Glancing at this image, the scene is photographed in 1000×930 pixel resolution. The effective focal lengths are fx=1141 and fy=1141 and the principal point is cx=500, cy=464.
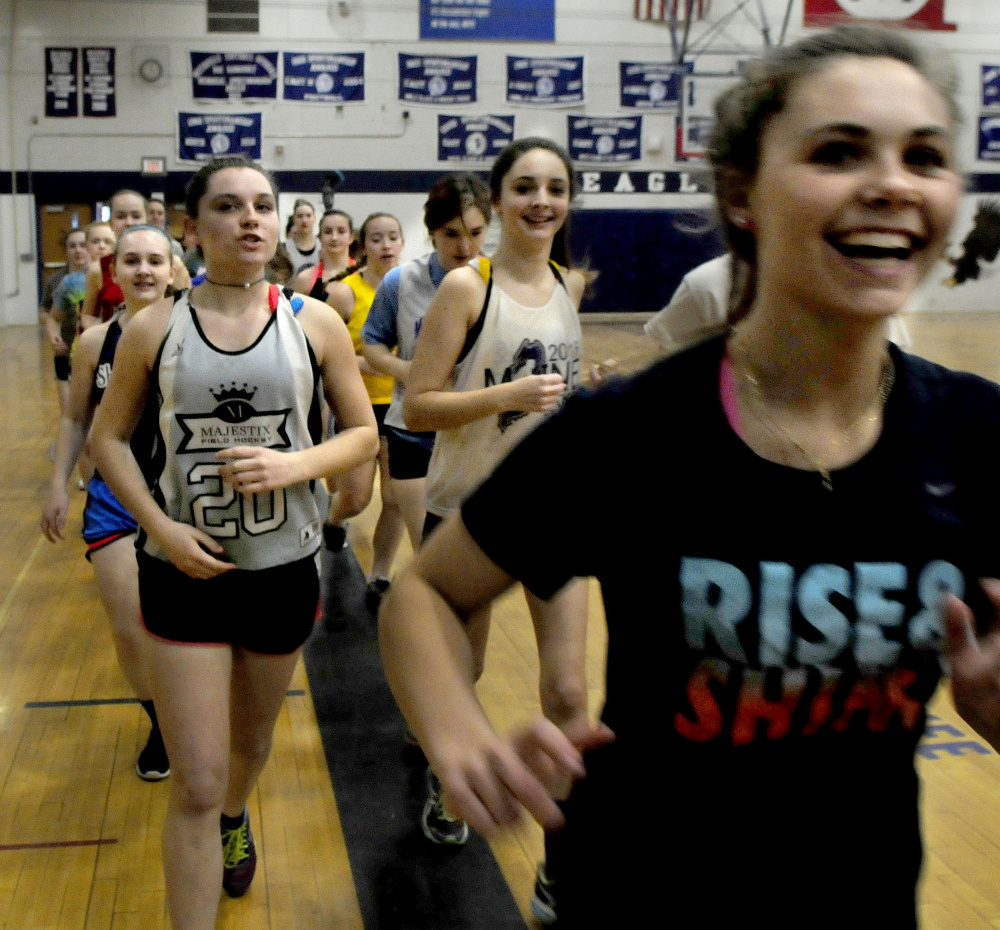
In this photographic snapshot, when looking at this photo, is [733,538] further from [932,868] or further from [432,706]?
[932,868]

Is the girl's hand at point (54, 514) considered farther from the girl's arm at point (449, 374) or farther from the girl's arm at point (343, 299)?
the girl's arm at point (343, 299)

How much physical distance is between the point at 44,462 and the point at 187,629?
21.5 feet

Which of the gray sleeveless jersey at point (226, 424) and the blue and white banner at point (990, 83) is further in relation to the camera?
the blue and white banner at point (990, 83)

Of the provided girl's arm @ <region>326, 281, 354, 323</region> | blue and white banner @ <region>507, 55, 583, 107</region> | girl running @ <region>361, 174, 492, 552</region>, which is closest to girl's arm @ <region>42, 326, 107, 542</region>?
girl running @ <region>361, 174, 492, 552</region>

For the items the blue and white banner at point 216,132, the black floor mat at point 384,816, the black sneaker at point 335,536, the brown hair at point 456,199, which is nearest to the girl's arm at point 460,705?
the black floor mat at point 384,816

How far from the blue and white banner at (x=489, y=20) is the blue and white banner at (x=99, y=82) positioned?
469 centimetres

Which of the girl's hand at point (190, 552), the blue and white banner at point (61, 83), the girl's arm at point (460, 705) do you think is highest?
the blue and white banner at point (61, 83)

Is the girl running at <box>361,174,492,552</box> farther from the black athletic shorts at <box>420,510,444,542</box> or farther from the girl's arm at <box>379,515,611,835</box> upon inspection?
the girl's arm at <box>379,515,611,835</box>

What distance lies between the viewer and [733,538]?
3.56 feet

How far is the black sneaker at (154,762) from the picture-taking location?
11.3ft

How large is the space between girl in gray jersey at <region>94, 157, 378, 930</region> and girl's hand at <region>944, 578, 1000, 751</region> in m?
1.58

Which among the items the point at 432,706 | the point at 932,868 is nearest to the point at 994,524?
the point at 432,706

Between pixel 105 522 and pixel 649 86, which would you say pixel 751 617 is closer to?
pixel 105 522

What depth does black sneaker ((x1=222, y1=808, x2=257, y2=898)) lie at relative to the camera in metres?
2.77
